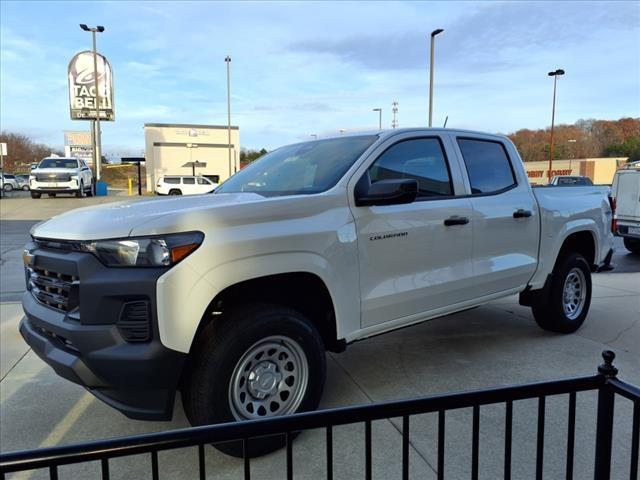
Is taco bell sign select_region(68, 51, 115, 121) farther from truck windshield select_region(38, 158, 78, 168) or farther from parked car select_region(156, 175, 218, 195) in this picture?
truck windshield select_region(38, 158, 78, 168)

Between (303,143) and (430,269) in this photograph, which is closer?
(430,269)

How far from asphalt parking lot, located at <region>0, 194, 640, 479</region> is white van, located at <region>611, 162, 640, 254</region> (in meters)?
5.95

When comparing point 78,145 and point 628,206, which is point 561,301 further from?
point 78,145

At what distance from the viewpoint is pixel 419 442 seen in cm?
322

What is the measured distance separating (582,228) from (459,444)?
10.3ft

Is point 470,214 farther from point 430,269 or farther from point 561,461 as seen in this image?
point 561,461

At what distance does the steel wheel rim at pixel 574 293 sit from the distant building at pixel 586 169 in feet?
207

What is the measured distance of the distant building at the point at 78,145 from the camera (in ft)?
160

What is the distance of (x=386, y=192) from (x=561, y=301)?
9.31 feet

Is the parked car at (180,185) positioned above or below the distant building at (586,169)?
below

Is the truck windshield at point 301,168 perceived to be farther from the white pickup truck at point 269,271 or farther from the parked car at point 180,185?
the parked car at point 180,185

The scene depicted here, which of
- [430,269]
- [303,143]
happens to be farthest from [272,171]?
[430,269]

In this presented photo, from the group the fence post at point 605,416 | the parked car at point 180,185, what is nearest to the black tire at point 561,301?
the fence post at point 605,416

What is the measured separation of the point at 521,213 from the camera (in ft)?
15.3
